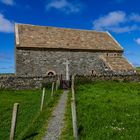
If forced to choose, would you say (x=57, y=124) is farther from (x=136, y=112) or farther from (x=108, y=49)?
(x=108, y=49)

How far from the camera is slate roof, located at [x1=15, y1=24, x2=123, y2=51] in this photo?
45.1 metres

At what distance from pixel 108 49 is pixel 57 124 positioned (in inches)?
1448

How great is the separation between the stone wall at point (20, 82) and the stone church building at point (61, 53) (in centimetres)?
775

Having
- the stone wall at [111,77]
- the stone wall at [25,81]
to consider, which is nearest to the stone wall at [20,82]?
the stone wall at [25,81]

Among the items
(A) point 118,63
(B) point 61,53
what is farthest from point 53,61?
(A) point 118,63

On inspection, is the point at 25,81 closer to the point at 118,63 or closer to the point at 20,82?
the point at 20,82

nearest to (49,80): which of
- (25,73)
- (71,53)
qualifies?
(25,73)

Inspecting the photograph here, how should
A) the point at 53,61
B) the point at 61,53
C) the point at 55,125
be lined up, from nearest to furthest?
1. the point at 55,125
2. the point at 53,61
3. the point at 61,53

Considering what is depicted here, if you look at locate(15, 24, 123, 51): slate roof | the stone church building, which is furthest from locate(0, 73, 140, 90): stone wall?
locate(15, 24, 123, 51): slate roof

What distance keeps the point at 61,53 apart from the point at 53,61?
1.80 metres

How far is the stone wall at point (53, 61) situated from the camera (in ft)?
142

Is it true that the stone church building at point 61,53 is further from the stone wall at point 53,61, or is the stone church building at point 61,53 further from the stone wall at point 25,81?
the stone wall at point 25,81

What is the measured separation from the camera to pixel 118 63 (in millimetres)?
44812

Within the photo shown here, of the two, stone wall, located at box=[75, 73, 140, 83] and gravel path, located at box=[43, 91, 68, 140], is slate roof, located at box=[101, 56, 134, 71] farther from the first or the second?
gravel path, located at box=[43, 91, 68, 140]
